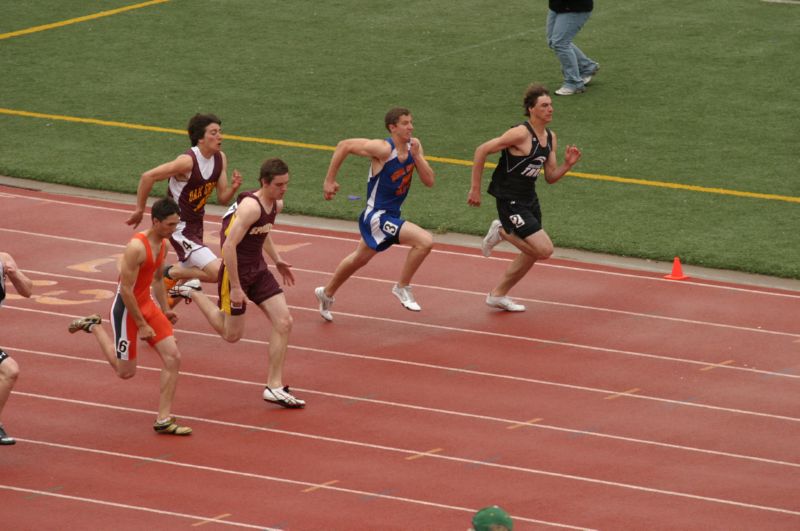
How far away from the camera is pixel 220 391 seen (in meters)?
12.4

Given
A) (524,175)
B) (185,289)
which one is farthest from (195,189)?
(524,175)

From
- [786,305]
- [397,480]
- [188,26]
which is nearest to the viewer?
[397,480]

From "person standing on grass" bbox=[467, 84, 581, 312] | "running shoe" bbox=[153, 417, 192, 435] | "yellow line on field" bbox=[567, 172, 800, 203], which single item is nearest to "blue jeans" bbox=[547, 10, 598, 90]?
"yellow line on field" bbox=[567, 172, 800, 203]

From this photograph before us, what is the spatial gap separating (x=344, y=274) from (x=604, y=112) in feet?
28.7

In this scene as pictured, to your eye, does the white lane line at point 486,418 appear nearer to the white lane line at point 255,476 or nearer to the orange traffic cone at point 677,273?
the white lane line at point 255,476

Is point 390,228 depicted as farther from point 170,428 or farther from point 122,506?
point 122,506

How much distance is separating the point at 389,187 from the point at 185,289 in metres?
1.98

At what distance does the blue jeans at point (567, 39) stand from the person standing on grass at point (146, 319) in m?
11.6

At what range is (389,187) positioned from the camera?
13.8m

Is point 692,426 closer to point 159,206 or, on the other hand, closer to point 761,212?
point 159,206

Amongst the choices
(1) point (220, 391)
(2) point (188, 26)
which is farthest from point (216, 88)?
(1) point (220, 391)

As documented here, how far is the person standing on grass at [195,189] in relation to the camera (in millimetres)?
13062

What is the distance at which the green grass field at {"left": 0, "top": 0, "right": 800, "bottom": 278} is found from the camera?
1781cm

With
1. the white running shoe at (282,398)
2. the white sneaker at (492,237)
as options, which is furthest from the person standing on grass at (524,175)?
the white running shoe at (282,398)
